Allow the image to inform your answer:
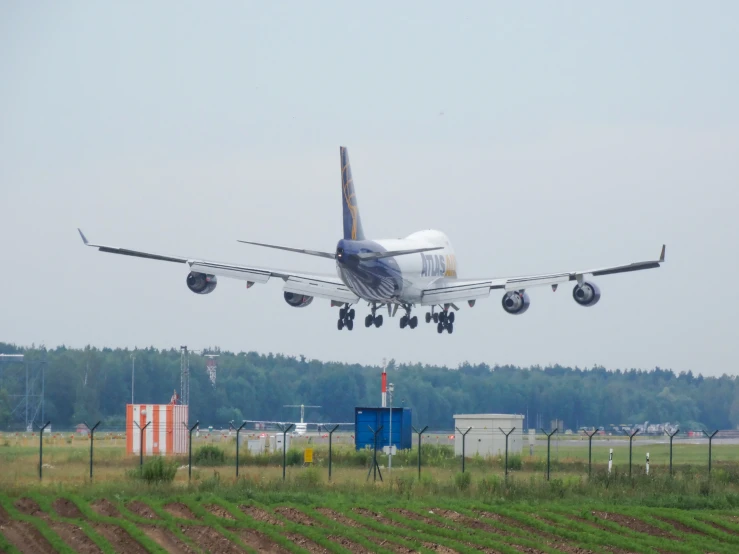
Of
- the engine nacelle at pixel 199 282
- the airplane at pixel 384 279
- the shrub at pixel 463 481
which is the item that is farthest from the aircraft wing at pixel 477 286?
the shrub at pixel 463 481

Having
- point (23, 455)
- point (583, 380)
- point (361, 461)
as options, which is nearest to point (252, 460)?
point (361, 461)

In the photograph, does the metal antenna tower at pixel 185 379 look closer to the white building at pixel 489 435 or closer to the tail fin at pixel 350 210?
the white building at pixel 489 435

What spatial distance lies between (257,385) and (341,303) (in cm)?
5384

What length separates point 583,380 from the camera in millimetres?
129750

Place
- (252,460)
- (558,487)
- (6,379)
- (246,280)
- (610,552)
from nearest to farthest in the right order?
(610,552) < (558,487) < (252,460) < (246,280) < (6,379)

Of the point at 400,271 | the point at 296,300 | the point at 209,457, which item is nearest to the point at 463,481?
the point at 209,457

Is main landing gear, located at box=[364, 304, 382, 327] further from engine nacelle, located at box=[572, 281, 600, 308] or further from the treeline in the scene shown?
the treeline

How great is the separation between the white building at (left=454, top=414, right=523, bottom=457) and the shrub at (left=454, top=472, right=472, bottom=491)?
71.1 feet

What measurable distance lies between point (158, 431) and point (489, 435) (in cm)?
1887

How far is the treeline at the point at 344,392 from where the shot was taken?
11419cm

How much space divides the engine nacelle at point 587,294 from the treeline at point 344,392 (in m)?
47.6

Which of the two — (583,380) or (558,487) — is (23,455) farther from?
(583,380)

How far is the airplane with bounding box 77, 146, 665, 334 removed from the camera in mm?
67312

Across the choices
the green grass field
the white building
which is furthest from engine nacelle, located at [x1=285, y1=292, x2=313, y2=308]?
the green grass field
